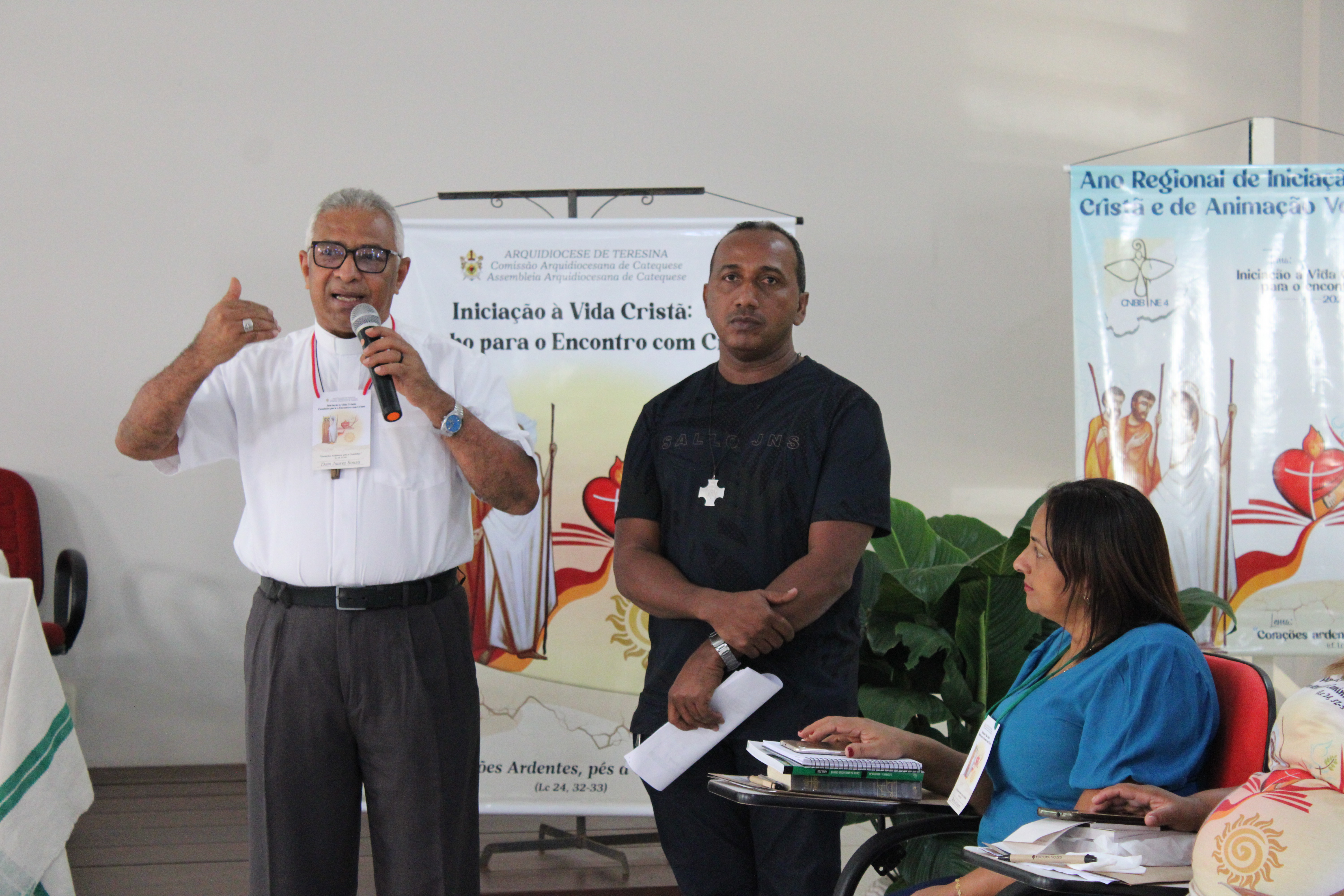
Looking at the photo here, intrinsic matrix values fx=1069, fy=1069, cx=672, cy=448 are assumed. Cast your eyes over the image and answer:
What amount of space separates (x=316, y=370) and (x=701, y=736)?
1.00 meters

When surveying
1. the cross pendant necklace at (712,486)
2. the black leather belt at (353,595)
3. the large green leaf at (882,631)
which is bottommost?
the large green leaf at (882,631)

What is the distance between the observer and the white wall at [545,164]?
439 cm

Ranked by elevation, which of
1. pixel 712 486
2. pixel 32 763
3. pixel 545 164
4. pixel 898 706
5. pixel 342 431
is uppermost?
pixel 545 164

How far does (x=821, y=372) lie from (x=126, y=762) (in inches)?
149

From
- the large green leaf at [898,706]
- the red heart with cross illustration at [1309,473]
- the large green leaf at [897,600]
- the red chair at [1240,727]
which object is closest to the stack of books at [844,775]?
the red chair at [1240,727]

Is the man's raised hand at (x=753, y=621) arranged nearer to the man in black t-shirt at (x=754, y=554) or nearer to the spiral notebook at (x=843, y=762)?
the man in black t-shirt at (x=754, y=554)

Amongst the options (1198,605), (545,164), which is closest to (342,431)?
(1198,605)

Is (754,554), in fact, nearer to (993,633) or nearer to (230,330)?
(230,330)

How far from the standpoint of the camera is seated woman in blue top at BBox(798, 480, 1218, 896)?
1.45m

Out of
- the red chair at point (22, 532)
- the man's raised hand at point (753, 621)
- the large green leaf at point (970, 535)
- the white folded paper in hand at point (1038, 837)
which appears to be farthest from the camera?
the red chair at point (22, 532)

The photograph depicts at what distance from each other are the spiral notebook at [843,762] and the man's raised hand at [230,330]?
1.06 m

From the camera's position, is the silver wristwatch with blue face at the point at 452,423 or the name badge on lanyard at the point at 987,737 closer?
the name badge on lanyard at the point at 987,737

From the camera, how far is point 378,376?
1839 millimetres

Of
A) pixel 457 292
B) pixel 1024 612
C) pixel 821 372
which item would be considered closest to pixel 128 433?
pixel 821 372
